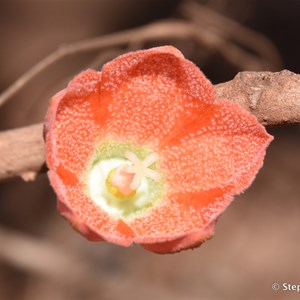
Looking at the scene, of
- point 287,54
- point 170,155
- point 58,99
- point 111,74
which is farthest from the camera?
point 287,54

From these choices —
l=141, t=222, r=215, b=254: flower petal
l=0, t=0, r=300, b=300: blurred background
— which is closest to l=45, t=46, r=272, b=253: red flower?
l=141, t=222, r=215, b=254: flower petal

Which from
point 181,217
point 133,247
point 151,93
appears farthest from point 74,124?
point 133,247

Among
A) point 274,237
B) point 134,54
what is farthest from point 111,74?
point 274,237

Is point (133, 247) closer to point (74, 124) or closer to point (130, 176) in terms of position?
point (130, 176)

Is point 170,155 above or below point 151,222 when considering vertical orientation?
above

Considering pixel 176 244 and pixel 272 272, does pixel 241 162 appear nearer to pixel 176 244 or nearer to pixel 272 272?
pixel 176 244

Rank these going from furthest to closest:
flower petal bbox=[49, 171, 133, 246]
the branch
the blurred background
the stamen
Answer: the blurred background < the stamen < the branch < flower petal bbox=[49, 171, 133, 246]

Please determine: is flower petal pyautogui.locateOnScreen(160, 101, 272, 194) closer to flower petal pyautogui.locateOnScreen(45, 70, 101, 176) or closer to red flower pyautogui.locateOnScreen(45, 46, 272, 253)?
red flower pyautogui.locateOnScreen(45, 46, 272, 253)

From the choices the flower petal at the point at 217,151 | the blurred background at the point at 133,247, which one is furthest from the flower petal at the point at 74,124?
the blurred background at the point at 133,247

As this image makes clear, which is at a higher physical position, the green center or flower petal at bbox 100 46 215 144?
flower petal at bbox 100 46 215 144
